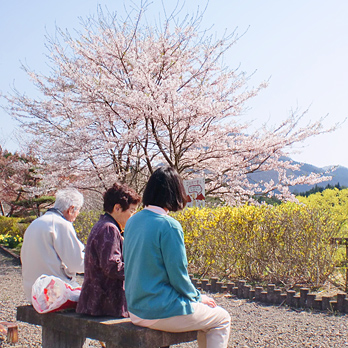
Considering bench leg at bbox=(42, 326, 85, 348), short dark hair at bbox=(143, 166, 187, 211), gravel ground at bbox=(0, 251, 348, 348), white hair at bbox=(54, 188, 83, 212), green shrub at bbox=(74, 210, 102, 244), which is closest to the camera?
short dark hair at bbox=(143, 166, 187, 211)

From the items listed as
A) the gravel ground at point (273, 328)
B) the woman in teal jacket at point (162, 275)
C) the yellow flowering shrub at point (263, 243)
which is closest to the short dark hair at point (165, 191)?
the woman in teal jacket at point (162, 275)

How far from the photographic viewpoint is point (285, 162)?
13.3 meters

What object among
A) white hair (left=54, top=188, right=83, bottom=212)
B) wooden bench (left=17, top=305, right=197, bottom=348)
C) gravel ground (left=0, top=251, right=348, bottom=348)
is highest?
white hair (left=54, top=188, right=83, bottom=212)

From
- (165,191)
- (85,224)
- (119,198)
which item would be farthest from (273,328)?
(85,224)

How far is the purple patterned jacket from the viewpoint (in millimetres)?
2975

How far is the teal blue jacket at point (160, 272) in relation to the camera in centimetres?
242

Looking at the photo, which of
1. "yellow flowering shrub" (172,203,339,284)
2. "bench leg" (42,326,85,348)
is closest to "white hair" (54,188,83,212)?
"bench leg" (42,326,85,348)

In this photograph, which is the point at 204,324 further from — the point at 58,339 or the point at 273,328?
the point at 273,328

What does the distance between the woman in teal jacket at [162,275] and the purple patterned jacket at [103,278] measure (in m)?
0.40

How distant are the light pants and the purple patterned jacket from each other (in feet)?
1.85

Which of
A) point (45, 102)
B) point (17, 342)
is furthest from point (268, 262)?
point (45, 102)

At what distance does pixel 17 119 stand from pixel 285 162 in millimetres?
7972

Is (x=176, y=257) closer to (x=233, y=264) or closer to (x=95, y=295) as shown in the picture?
(x=95, y=295)

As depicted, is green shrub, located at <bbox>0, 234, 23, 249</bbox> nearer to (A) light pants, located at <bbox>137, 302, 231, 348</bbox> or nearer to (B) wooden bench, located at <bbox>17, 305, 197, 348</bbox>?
(B) wooden bench, located at <bbox>17, 305, 197, 348</bbox>
